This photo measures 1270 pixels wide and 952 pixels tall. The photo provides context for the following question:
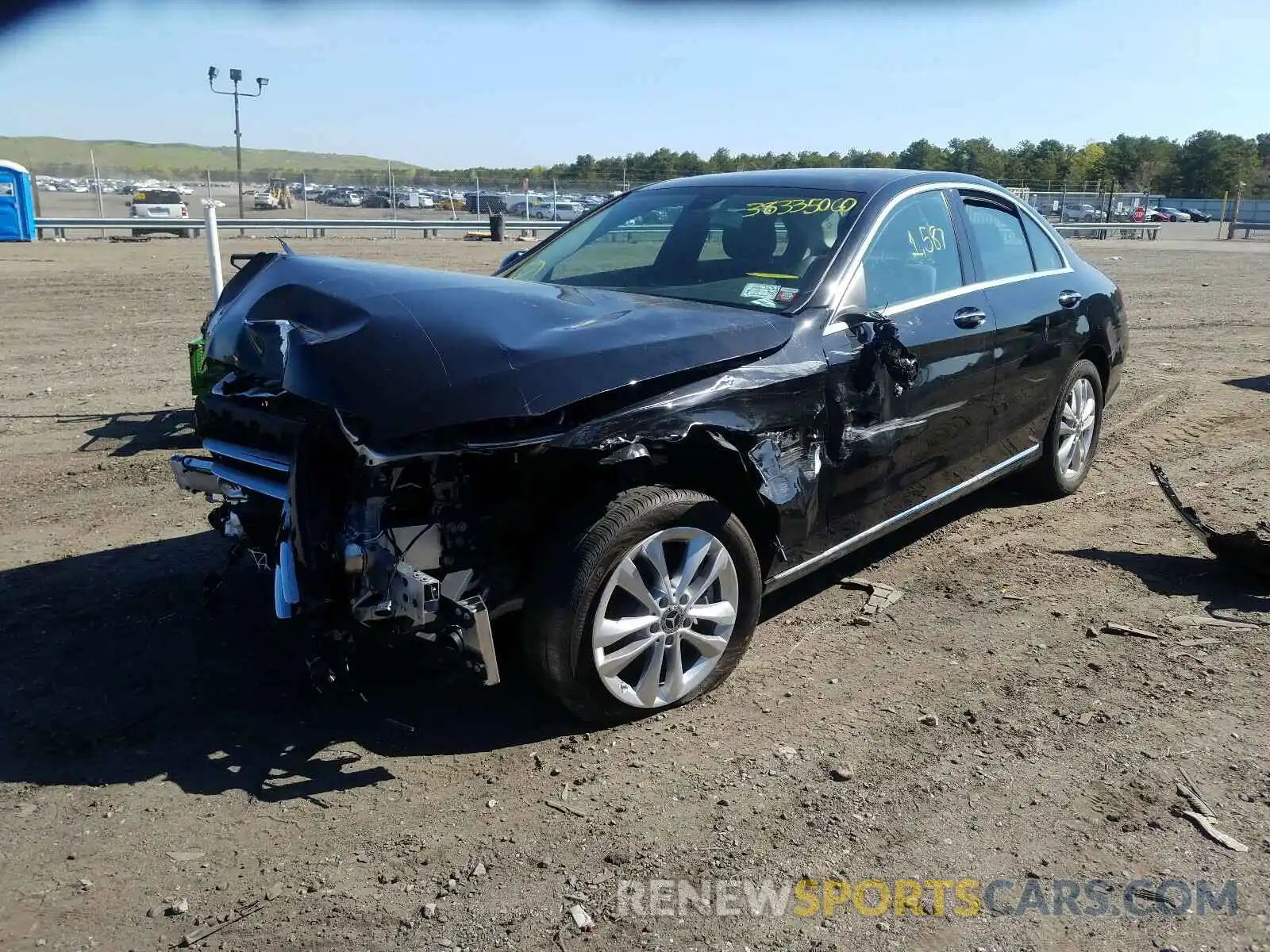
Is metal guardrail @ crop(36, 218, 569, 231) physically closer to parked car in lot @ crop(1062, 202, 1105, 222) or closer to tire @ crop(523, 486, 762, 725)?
tire @ crop(523, 486, 762, 725)

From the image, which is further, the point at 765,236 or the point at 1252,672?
the point at 765,236

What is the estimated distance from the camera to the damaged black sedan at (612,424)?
297 cm

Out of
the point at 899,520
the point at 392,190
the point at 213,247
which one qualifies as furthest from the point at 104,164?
the point at 899,520

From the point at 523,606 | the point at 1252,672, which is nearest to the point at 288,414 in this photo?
the point at 523,606

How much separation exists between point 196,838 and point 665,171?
44.6 m

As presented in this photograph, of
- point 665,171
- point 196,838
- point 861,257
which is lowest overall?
point 196,838

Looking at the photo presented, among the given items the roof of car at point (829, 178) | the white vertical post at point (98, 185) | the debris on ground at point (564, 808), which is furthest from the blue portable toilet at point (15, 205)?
the debris on ground at point (564, 808)

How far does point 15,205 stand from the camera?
23.2 metres

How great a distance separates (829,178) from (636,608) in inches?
93.8

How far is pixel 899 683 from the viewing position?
3.75 meters

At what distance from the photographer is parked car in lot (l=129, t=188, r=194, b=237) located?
25969 millimetres

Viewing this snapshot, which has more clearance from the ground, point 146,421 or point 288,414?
point 288,414

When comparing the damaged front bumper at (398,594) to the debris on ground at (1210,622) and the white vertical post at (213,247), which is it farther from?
the white vertical post at (213,247)

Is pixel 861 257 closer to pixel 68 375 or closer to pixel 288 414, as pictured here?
pixel 288 414
